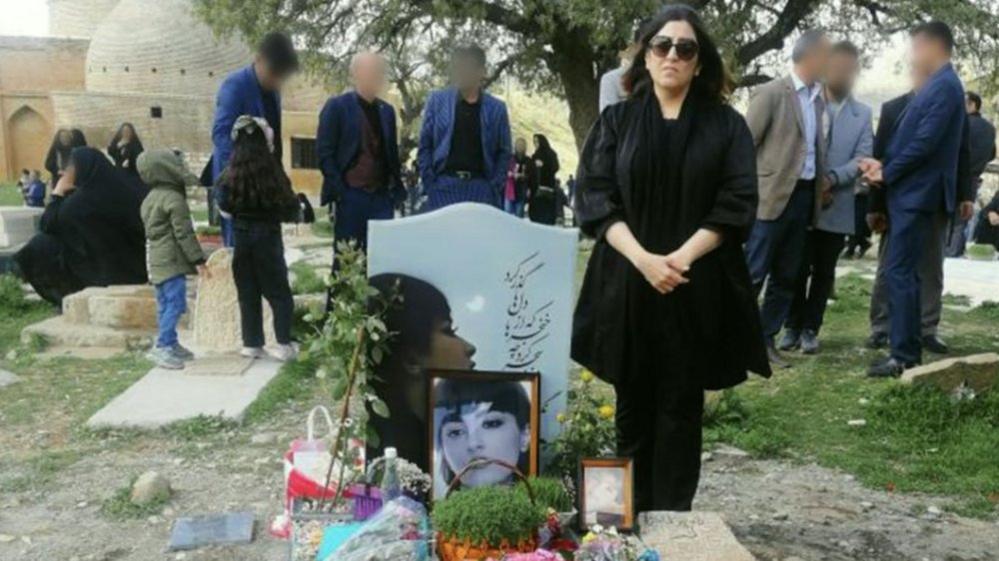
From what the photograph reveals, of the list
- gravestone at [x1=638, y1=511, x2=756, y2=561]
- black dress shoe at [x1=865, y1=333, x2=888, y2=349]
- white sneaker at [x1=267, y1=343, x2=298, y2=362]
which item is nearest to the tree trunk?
black dress shoe at [x1=865, y1=333, x2=888, y2=349]

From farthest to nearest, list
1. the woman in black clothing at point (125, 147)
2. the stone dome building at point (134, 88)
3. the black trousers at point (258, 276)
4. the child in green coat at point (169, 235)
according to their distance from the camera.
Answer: the stone dome building at point (134, 88) < the woman in black clothing at point (125, 147) < the child in green coat at point (169, 235) < the black trousers at point (258, 276)

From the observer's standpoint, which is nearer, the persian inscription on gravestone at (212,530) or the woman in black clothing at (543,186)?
the persian inscription on gravestone at (212,530)

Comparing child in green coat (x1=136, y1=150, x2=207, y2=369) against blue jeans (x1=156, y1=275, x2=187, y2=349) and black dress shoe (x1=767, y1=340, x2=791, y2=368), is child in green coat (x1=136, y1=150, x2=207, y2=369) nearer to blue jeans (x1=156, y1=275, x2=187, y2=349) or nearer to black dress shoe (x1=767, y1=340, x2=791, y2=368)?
blue jeans (x1=156, y1=275, x2=187, y2=349)

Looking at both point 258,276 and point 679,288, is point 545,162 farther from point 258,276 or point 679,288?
point 679,288

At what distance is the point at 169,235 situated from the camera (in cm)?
564

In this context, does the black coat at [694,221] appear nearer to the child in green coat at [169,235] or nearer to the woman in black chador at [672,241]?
the woman in black chador at [672,241]

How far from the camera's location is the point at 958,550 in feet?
10.6

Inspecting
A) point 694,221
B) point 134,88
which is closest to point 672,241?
point 694,221

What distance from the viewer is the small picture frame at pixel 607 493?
2.84m

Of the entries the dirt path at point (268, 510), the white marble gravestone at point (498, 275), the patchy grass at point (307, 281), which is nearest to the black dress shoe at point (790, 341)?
the dirt path at point (268, 510)

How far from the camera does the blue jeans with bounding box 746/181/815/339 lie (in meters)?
5.45

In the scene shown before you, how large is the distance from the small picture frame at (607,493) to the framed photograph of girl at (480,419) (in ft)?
1.26

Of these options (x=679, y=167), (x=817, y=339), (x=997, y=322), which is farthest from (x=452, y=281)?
(x=997, y=322)

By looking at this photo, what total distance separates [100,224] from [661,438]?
599 cm
